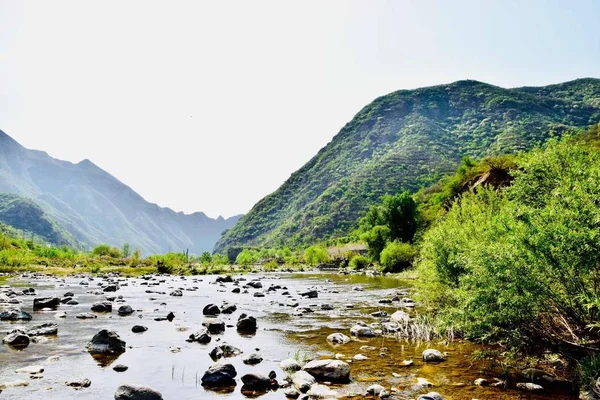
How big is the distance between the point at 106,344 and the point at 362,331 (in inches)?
468

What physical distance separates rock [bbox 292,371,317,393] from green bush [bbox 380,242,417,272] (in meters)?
68.6

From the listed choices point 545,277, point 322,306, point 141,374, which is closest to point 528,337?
point 545,277

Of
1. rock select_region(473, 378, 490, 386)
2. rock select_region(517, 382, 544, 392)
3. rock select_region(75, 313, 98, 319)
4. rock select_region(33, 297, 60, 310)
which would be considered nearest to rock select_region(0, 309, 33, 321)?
rock select_region(75, 313, 98, 319)

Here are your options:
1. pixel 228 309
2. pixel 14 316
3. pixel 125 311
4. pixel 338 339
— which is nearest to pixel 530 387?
pixel 338 339

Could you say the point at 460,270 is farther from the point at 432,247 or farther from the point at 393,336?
the point at 393,336

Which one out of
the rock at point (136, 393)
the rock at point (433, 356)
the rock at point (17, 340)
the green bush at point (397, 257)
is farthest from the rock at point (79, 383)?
the green bush at point (397, 257)

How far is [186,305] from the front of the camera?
3369 centimetres

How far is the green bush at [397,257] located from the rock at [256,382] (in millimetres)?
69595

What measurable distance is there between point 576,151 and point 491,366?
421 inches

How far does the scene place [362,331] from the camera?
21266mm

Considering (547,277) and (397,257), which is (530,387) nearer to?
(547,277)

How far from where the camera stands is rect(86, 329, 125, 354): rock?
17.1 metres

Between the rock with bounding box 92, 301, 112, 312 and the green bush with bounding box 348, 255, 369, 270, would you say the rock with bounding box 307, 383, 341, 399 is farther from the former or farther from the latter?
the green bush with bounding box 348, 255, 369, 270

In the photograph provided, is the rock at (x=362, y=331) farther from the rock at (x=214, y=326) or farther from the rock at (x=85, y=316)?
the rock at (x=85, y=316)
